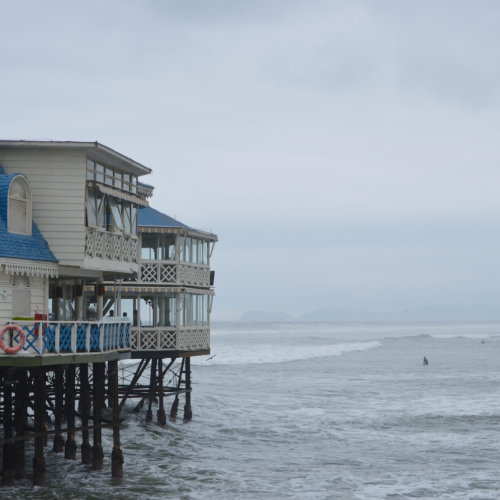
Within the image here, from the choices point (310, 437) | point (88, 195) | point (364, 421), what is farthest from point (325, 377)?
point (88, 195)

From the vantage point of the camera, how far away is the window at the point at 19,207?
19.2 meters

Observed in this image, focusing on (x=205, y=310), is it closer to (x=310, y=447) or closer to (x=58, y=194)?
(x=310, y=447)

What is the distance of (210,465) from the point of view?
78.1ft

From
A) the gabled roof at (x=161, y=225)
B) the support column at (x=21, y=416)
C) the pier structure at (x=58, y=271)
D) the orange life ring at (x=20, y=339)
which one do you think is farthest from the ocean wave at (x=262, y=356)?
the orange life ring at (x=20, y=339)

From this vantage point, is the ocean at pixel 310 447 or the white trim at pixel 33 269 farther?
the ocean at pixel 310 447

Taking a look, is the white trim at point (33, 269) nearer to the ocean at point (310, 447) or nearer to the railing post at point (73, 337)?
the railing post at point (73, 337)

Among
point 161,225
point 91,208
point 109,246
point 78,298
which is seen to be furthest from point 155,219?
point 91,208

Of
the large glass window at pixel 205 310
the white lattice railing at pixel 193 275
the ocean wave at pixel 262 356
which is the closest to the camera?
the white lattice railing at pixel 193 275

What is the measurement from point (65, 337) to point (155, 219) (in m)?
11.6

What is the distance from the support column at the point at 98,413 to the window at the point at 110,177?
17.1 feet

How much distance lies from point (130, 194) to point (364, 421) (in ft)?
54.9

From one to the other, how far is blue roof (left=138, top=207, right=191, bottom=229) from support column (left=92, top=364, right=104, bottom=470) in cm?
841

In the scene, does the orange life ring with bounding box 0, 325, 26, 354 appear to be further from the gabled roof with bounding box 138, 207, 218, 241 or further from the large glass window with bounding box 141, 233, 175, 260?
the large glass window with bounding box 141, 233, 175, 260

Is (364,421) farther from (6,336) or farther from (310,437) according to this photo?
(6,336)
